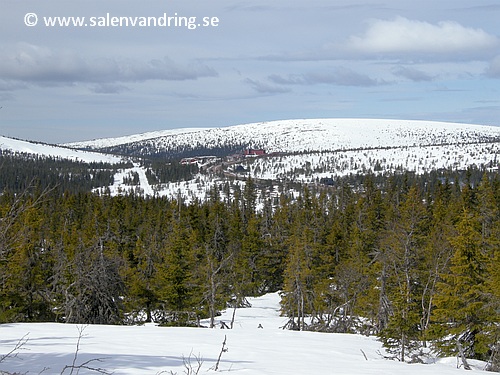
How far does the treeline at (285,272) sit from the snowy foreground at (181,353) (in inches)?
83.1

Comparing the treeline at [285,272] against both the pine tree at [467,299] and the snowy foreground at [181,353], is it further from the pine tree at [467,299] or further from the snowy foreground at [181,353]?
the snowy foreground at [181,353]

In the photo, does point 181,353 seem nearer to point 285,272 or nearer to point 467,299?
point 467,299

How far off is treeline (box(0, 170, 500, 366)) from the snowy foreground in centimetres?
211

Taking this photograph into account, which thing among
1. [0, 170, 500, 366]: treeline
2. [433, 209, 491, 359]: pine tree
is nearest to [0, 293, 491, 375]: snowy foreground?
[0, 170, 500, 366]: treeline

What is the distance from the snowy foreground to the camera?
322 inches

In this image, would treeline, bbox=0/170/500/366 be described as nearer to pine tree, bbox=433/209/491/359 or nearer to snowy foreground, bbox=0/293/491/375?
pine tree, bbox=433/209/491/359

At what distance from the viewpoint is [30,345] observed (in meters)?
10.0

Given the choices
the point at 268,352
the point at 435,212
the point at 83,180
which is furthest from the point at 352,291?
the point at 83,180

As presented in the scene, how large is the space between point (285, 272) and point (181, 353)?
100 feet

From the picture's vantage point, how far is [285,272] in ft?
131

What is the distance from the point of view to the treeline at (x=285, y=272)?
18.0 meters

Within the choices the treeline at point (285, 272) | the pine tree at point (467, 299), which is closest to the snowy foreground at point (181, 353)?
the treeline at point (285, 272)

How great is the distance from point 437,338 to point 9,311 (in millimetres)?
16983

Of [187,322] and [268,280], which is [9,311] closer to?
[187,322]
